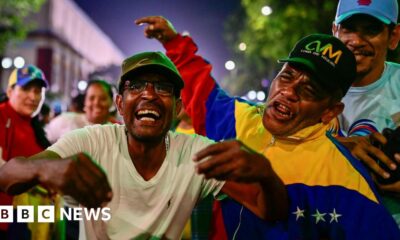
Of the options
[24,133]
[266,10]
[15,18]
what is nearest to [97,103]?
[24,133]

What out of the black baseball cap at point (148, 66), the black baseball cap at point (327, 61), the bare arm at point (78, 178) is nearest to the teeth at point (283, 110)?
the black baseball cap at point (327, 61)

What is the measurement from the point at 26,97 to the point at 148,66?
373 cm

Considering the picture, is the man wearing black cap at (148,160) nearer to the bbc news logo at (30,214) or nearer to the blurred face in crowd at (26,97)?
the bbc news logo at (30,214)

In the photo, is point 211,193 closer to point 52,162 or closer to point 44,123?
point 52,162

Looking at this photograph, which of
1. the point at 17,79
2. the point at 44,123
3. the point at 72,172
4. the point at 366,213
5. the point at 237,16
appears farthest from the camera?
the point at 237,16

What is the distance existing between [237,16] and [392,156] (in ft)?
139

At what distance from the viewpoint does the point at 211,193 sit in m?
3.36

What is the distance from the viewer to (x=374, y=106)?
3.74 meters

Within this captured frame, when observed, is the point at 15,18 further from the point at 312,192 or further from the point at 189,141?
the point at 312,192

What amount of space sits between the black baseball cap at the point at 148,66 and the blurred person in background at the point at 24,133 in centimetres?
281

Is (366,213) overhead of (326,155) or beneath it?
beneath

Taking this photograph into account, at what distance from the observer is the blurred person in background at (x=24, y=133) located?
18.9 feet

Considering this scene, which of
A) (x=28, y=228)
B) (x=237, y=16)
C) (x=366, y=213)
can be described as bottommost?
(x=28, y=228)

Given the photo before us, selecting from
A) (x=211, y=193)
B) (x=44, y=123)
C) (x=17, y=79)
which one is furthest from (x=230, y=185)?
(x=44, y=123)
